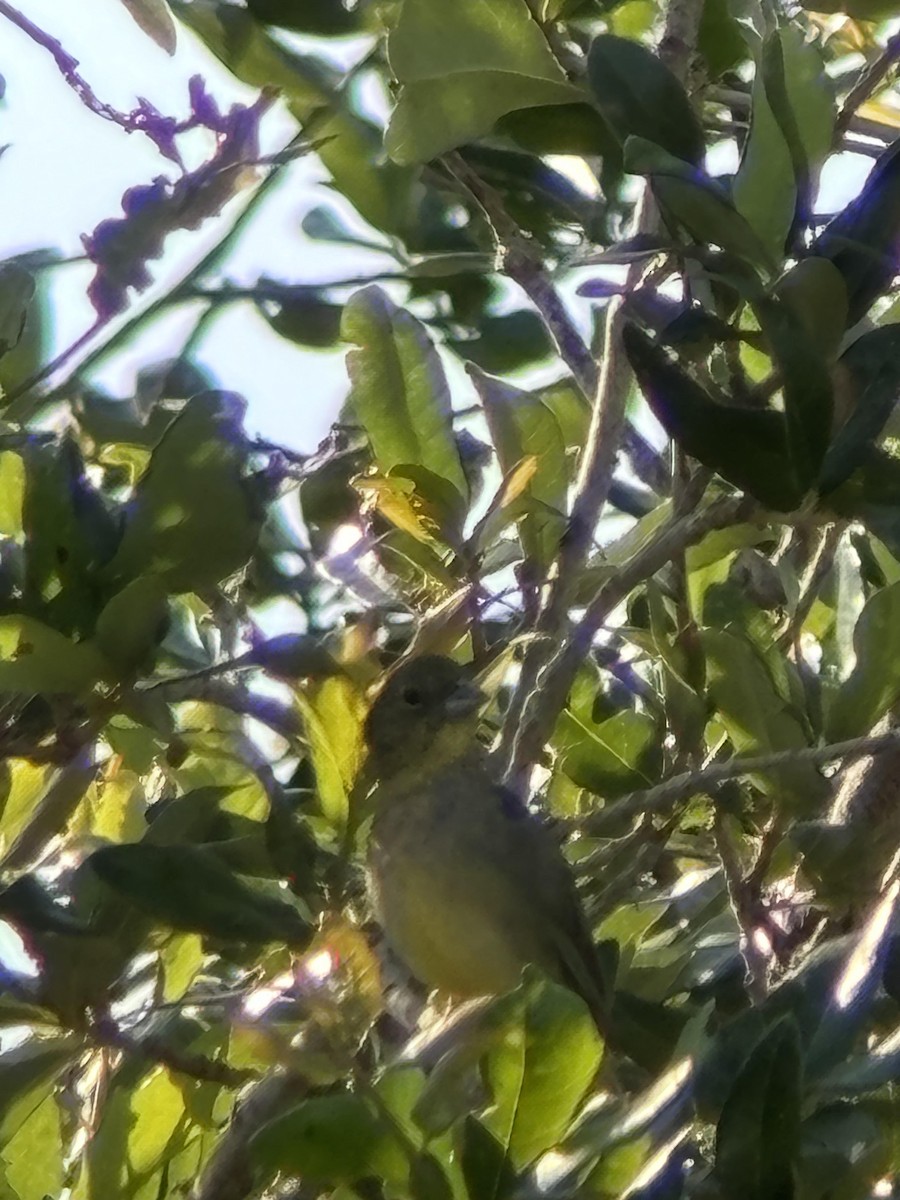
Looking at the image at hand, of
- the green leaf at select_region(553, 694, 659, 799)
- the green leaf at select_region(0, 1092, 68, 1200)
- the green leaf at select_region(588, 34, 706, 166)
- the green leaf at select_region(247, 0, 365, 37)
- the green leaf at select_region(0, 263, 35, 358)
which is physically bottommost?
the green leaf at select_region(553, 694, 659, 799)

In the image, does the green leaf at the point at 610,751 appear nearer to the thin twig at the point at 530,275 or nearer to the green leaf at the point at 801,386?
the thin twig at the point at 530,275

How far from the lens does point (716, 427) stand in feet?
3.89

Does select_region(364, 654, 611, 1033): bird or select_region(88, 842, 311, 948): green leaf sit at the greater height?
select_region(88, 842, 311, 948): green leaf

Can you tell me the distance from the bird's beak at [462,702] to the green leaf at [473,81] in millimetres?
956

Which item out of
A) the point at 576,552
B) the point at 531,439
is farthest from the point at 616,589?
the point at 531,439

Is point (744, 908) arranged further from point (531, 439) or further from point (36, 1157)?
point (36, 1157)

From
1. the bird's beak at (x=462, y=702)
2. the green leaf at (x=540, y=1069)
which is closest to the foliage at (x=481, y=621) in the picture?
the green leaf at (x=540, y=1069)

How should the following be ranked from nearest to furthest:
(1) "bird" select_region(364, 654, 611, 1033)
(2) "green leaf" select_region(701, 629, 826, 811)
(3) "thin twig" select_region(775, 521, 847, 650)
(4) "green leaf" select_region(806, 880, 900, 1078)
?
(4) "green leaf" select_region(806, 880, 900, 1078)
(2) "green leaf" select_region(701, 629, 826, 811)
(3) "thin twig" select_region(775, 521, 847, 650)
(1) "bird" select_region(364, 654, 611, 1033)

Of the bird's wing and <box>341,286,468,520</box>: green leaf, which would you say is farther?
the bird's wing

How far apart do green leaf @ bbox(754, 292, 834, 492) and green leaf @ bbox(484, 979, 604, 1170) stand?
46 cm

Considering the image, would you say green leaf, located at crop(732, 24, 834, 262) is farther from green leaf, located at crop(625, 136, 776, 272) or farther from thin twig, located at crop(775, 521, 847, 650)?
thin twig, located at crop(775, 521, 847, 650)

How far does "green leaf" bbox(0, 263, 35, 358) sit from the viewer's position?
1442mm

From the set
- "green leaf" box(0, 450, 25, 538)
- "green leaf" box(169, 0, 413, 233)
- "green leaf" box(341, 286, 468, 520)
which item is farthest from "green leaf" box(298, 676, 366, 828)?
"green leaf" box(169, 0, 413, 233)

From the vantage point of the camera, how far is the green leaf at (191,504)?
4.27ft
